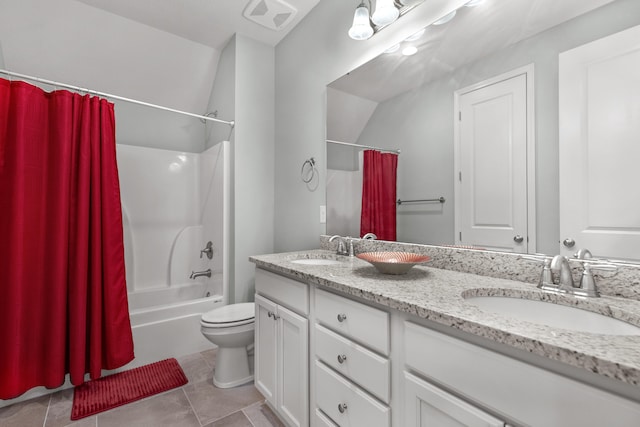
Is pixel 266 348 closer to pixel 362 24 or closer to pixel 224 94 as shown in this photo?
pixel 362 24

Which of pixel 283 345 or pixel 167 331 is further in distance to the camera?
pixel 167 331

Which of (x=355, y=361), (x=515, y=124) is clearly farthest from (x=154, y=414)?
(x=515, y=124)

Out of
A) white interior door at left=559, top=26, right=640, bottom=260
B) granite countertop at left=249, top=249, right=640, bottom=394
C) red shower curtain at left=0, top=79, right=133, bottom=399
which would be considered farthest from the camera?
red shower curtain at left=0, top=79, right=133, bottom=399

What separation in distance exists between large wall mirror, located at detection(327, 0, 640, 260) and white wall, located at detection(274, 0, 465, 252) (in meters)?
0.31

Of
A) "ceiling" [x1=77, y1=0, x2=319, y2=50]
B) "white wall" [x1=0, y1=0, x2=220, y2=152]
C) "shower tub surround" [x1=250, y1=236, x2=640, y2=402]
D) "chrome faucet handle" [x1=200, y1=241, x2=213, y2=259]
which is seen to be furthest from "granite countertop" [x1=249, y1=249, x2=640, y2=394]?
"white wall" [x1=0, y1=0, x2=220, y2=152]

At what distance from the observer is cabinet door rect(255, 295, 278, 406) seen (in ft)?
4.99

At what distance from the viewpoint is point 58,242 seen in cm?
174

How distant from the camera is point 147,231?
2.96m

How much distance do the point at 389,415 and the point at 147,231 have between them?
2.88m

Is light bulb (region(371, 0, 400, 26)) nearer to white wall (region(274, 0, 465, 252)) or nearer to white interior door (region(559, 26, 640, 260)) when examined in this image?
white wall (region(274, 0, 465, 252))

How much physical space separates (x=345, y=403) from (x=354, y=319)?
33 centimetres

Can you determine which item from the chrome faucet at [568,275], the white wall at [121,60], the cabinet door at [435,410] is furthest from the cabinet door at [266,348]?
the white wall at [121,60]

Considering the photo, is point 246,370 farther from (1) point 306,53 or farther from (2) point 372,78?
(1) point 306,53

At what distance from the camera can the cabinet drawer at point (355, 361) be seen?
94 cm
